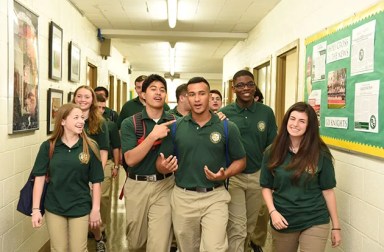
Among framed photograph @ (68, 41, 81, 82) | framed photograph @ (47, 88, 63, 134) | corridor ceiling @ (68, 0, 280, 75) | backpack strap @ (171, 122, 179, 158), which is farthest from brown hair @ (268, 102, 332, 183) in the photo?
framed photograph @ (68, 41, 81, 82)

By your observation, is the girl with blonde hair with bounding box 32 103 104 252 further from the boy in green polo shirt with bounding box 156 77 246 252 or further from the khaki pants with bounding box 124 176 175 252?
the boy in green polo shirt with bounding box 156 77 246 252

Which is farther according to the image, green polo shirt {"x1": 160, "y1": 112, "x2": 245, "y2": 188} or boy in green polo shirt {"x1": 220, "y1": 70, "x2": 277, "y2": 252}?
boy in green polo shirt {"x1": 220, "y1": 70, "x2": 277, "y2": 252}

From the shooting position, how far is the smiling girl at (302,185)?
97.8 inches

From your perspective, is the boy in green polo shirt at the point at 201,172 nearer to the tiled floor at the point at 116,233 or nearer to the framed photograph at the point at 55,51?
the tiled floor at the point at 116,233

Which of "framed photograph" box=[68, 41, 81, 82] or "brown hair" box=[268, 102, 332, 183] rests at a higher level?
"framed photograph" box=[68, 41, 81, 82]

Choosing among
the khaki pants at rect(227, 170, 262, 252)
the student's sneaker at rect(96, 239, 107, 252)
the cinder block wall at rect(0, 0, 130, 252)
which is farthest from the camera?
the student's sneaker at rect(96, 239, 107, 252)

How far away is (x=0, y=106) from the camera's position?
3029 mm

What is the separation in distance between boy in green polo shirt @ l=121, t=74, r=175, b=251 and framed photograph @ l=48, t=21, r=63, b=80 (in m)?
1.83

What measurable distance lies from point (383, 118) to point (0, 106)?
106 inches

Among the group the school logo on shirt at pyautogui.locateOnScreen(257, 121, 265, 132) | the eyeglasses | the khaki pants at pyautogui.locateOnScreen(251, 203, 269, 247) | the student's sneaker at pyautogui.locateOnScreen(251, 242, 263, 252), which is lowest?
the student's sneaker at pyautogui.locateOnScreen(251, 242, 263, 252)

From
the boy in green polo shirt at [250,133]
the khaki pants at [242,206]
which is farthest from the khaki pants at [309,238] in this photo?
the boy in green polo shirt at [250,133]

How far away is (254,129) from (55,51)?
2483mm

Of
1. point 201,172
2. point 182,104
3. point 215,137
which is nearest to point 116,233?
point 182,104

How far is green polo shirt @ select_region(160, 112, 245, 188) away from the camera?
275 centimetres
